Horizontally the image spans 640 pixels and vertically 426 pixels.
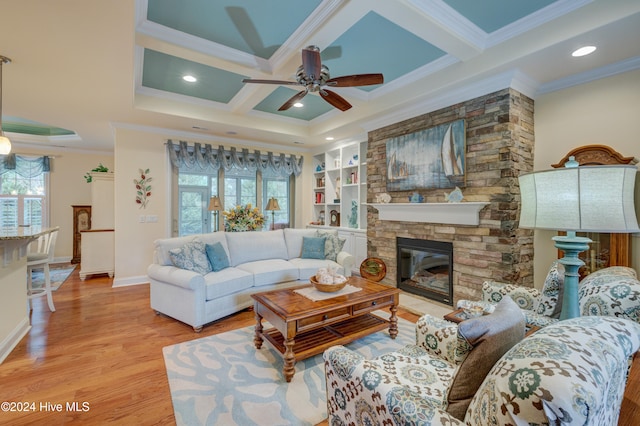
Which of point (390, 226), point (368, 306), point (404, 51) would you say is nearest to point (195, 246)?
point (368, 306)

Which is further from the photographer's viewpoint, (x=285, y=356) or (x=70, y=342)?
(x=70, y=342)

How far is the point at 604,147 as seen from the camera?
2.73 meters

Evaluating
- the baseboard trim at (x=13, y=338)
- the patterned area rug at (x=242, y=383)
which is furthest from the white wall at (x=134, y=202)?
the patterned area rug at (x=242, y=383)

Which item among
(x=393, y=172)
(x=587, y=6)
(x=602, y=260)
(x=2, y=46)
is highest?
(x=587, y=6)

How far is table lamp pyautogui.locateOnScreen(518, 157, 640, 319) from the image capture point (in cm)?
118

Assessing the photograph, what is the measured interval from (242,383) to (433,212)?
297cm

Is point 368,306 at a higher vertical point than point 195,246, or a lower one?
lower

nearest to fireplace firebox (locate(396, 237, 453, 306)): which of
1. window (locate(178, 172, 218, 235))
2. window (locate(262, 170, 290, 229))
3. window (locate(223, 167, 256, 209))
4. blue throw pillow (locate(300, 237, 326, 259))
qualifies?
blue throw pillow (locate(300, 237, 326, 259))

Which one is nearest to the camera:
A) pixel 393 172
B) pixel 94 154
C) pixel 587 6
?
pixel 587 6

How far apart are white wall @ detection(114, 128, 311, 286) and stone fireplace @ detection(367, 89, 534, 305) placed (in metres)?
4.41

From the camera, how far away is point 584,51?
2.52 meters

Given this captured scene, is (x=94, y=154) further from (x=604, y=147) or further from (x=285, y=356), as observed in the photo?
(x=604, y=147)

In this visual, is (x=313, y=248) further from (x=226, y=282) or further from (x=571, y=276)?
(x=571, y=276)

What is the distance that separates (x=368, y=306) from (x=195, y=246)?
216 centimetres
